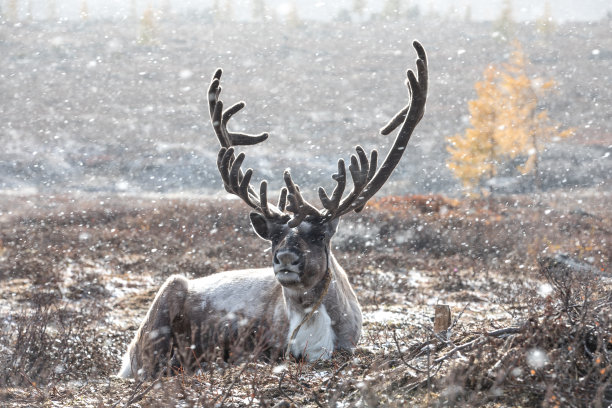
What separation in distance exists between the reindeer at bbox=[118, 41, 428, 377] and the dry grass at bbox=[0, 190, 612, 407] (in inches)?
14.6

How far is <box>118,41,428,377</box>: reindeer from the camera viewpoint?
5.31m

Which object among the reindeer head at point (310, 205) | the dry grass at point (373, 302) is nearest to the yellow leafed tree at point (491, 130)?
the dry grass at point (373, 302)

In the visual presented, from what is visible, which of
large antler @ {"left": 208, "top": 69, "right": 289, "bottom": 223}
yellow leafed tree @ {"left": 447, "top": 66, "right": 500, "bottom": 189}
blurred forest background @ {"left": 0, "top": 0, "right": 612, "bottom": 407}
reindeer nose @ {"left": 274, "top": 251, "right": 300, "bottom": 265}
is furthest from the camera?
yellow leafed tree @ {"left": 447, "top": 66, "right": 500, "bottom": 189}

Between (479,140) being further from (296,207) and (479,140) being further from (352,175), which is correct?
(296,207)

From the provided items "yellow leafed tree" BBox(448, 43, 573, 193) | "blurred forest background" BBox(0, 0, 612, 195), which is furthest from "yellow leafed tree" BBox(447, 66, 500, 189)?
"blurred forest background" BBox(0, 0, 612, 195)

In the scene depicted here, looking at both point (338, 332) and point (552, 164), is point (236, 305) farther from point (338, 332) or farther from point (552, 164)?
point (552, 164)

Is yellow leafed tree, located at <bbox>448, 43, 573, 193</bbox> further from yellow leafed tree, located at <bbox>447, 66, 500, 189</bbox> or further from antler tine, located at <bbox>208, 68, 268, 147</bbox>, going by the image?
antler tine, located at <bbox>208, 68, 268, 147</bbox>

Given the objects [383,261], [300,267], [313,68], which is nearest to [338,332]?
[300,267]

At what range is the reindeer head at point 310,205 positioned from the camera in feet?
16.9

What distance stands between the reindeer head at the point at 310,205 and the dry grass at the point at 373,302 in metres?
0.81

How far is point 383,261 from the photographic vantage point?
12422 mm

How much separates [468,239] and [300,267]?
32.2 ft

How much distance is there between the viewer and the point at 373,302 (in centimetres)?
903

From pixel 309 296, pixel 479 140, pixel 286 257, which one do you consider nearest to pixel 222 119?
pixel 286 257
